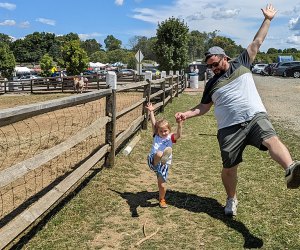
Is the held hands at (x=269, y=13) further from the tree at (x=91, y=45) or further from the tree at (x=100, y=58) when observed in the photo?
the tree at (x=91, y=45)

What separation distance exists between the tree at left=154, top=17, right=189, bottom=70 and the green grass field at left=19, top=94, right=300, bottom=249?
27.0 metres

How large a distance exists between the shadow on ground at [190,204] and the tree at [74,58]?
41.9 metres

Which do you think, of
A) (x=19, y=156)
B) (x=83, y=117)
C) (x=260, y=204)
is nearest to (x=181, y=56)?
(x=83, y=117)

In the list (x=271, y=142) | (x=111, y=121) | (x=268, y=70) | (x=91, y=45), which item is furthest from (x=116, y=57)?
(x=271, y=142)

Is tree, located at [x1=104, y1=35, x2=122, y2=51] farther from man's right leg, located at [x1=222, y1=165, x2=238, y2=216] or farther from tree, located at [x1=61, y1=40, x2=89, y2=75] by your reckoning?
man's right leg, located at [x1=222, y1=165, x2=238, y2=216]

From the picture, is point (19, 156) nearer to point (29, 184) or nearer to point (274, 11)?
point (29, 184)

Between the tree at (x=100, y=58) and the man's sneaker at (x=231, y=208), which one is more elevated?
the tree at (x=100, y=58)

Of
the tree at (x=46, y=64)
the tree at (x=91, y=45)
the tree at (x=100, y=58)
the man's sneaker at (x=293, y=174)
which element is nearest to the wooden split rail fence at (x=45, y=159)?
the man's sneaker at (x=293, y=174)

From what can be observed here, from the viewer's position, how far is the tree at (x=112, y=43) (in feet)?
550

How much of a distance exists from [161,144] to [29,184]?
2.21m

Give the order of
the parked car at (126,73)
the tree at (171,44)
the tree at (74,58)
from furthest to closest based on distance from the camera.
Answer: the tree at (74,58)
the parked car at (126,73)
the tree at (171,44)

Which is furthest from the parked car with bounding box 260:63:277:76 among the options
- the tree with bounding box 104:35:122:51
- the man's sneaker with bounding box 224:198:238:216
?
the tree with bounding box 104:35:122:51

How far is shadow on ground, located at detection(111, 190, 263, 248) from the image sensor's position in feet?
13.6

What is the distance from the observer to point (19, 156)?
746 centimetres
